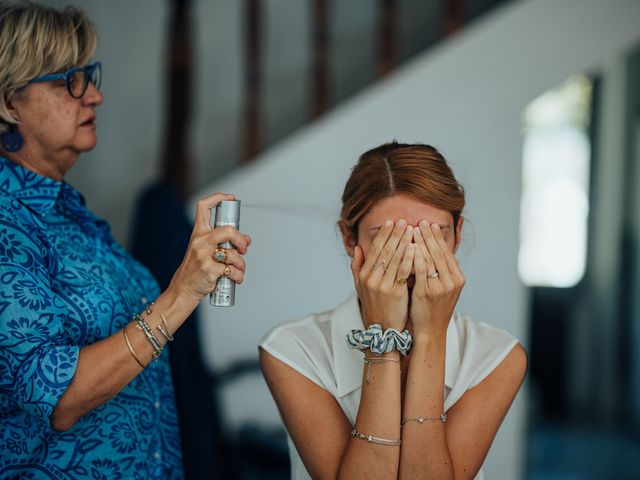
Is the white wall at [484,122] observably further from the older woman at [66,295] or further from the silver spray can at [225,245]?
the silver spray can at [225,245]

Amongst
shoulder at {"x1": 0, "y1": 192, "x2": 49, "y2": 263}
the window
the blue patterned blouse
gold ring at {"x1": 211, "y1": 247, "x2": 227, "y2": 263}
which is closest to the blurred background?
the blue patterned blouse

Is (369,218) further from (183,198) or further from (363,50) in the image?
(363,50)

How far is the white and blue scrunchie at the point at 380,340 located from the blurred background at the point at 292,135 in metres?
1.15

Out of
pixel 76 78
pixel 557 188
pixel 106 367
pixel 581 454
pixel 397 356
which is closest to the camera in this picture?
pixel 106 367

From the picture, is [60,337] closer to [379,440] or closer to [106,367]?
[106,367]

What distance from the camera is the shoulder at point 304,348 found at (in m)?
1.49

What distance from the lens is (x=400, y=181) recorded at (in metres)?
1.47

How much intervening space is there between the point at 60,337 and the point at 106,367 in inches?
4.8

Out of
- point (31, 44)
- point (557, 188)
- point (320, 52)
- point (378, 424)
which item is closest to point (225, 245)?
point (378, 424)

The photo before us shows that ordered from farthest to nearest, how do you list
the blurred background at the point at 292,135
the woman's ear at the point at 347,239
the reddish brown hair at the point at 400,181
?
the blurred background at the point at 292,135, the woman's ear at the point at 347,239, the reddish brown hair at the point at 400,181

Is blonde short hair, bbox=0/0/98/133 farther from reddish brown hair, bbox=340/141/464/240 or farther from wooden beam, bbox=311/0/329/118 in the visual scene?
wooden beam, bbox=311/0/329/118

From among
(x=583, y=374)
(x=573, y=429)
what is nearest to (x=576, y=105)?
(x=583, y=374)

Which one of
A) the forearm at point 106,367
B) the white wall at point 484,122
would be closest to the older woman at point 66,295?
the forearm at point 106,367

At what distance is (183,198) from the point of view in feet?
9.90
